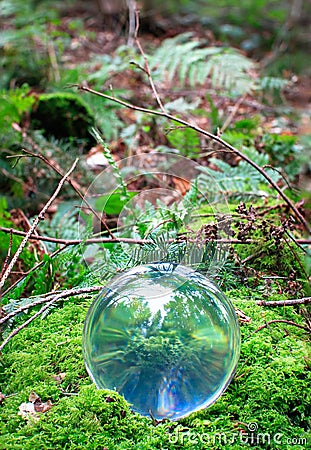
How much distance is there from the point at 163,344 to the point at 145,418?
0.86 feet

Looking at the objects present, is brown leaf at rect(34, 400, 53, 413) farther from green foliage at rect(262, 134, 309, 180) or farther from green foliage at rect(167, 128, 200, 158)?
green foliage at rect(262, 134, 309, 180)

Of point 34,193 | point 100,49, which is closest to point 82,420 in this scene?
point 34,193

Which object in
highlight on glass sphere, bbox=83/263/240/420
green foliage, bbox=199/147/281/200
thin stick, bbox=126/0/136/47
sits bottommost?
green foliage, bbox=199/147/281/200

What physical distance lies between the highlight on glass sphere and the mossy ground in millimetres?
58

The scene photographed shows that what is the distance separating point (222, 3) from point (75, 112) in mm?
4323

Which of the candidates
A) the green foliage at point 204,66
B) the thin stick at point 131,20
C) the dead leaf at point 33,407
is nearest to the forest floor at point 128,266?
the dead leaf at point 33,407

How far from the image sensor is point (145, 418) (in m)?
1.60

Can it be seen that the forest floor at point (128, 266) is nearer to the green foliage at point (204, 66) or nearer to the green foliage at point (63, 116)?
the green foliage at point (63, 116)

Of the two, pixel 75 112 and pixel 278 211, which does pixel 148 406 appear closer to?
pixel 278 211

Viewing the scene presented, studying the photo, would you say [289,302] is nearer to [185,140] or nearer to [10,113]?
[185,140]

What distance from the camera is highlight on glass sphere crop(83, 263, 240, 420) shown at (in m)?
1.51

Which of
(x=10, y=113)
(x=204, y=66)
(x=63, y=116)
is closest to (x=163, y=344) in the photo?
(x=10, y=113)

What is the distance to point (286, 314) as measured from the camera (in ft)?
7.04

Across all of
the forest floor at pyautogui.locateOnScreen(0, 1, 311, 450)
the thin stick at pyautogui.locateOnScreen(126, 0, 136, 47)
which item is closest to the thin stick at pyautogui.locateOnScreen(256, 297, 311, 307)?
the forest floor at pyautogui.locateOnScreen(0, 1, 311, 450)
